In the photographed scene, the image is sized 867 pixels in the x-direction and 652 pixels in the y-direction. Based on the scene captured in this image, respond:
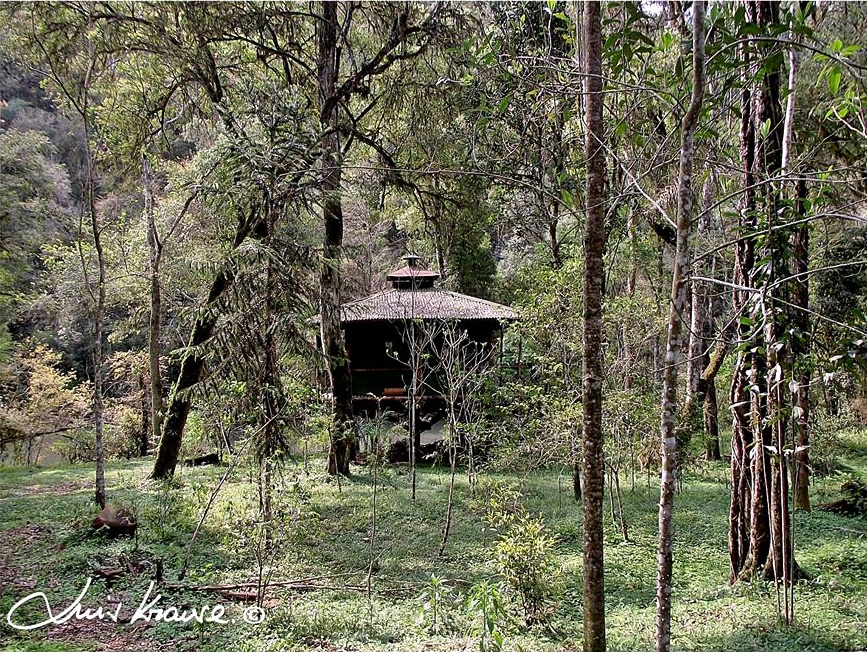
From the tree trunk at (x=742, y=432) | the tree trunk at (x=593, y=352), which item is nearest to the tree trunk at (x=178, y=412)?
the tree trunk at (x=593, y=352)

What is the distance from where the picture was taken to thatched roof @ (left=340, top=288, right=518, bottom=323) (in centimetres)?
1294

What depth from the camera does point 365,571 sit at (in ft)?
19.9

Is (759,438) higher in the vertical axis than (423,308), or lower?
lower

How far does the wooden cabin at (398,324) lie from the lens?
13.1m

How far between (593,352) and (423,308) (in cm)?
970

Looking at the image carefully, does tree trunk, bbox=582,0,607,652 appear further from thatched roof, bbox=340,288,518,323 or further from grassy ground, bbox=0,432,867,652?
thatched roof, bbox=340,288,518,323

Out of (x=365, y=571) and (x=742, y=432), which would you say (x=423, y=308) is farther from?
(x=742, y=432)

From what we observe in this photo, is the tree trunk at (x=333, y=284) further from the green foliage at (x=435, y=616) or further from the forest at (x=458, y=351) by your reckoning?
the green foliage at (x=435, y=616)

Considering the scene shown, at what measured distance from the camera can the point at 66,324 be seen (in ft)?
57.7

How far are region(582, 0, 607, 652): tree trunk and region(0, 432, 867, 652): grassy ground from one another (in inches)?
35.1

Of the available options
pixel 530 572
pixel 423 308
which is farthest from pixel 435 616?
pixel 423 308

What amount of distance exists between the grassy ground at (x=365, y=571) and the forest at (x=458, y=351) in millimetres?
45

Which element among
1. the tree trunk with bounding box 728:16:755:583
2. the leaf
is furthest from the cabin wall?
the leaf

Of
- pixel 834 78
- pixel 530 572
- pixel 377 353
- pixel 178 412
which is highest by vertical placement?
pixel 834 78
